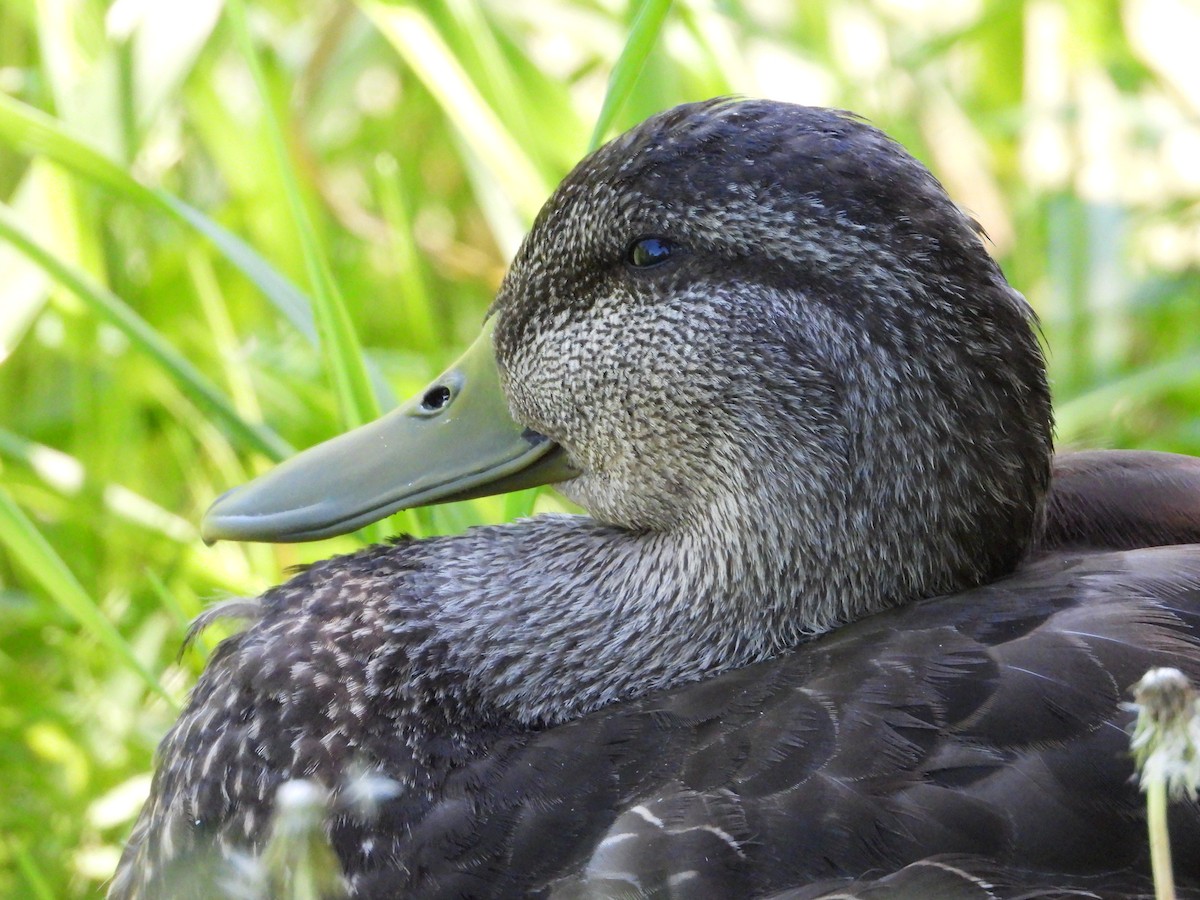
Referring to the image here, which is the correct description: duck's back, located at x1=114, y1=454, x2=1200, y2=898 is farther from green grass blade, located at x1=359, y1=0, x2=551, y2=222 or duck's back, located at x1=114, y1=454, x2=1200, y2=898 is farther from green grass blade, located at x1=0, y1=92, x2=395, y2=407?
green grass blade, located at x1=359, y1=0, x2=551, y2=222

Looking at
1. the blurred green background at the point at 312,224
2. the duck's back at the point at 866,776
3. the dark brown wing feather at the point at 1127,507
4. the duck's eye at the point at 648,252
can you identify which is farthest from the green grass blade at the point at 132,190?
the dark brown wing feather at the point at 1127,507

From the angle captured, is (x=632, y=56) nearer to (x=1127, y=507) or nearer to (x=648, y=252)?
(x=648, y=252)

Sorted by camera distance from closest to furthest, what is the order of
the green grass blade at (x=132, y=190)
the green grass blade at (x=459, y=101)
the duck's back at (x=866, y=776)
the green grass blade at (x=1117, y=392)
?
the duck's back at (x=866, y=776) < the green grass blade at (x=132, y=190) < the green grass blade at (x=459, y=101) < the green grass blade at (x=1117, y=392)

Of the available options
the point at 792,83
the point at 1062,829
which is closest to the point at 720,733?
the point at 1062,829

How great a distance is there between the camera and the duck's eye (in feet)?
4.60

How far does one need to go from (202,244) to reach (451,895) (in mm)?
1401

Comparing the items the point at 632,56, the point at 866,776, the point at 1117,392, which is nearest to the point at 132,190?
the point at 632,56

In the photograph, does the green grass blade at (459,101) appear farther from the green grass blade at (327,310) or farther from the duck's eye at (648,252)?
the duck's eye at (648,252)

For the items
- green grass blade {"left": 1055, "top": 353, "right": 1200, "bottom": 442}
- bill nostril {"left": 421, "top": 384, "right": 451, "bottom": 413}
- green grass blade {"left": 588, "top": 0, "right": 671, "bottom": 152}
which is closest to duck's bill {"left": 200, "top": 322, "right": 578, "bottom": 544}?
bill nostril {"left": 421, "top": 384, "right": 451, "bottom": 413}

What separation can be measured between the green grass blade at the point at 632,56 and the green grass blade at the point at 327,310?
319mm

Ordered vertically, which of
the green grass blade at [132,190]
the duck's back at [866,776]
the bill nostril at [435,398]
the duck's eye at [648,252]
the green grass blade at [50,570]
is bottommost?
the duck's back at [866,776]

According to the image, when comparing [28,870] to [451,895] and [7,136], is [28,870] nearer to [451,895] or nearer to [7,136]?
[451,895]

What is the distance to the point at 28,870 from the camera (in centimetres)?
150

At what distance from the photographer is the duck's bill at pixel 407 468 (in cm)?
150
